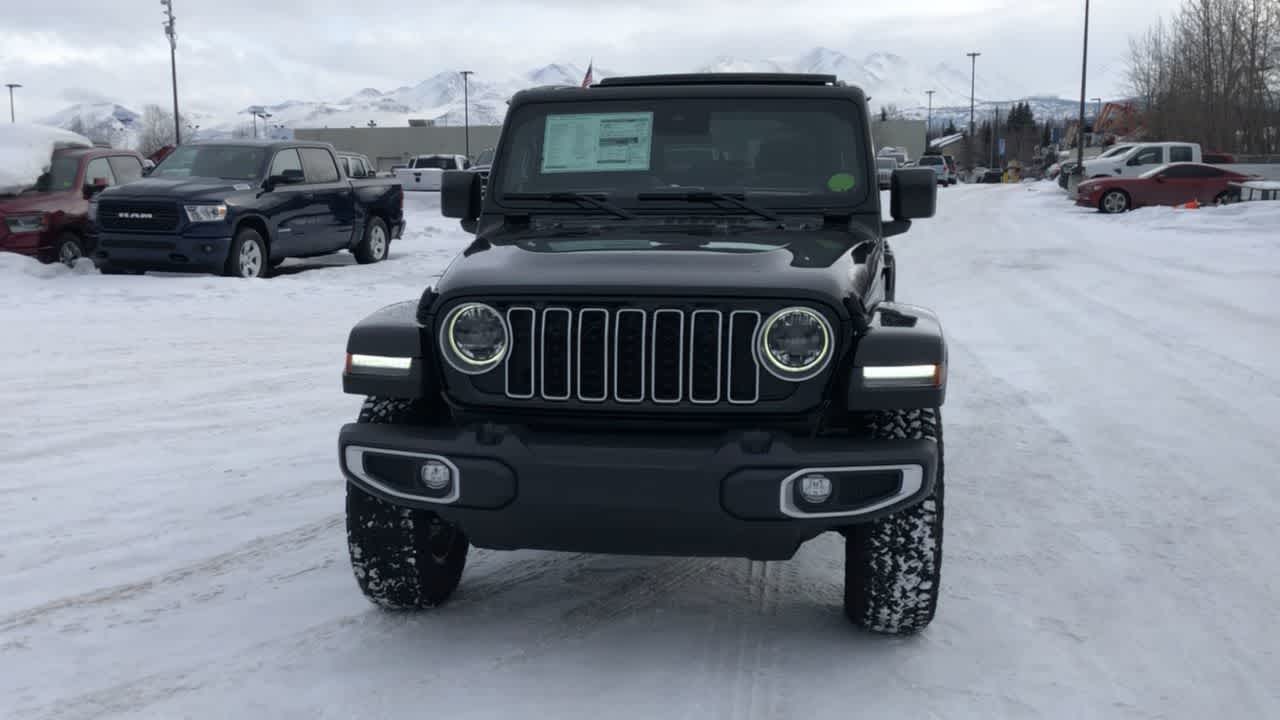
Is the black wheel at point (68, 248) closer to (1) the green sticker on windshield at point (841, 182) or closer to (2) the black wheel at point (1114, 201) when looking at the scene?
(1) the green sticker on windshield at point (841, 182)

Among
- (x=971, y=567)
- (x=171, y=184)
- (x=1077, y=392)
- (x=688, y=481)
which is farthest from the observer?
(x=171, y=184)

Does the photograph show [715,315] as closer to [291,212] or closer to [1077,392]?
[1077,392]

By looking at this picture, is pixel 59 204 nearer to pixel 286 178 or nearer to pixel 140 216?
pixel 140 216

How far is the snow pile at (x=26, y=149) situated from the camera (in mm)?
14227

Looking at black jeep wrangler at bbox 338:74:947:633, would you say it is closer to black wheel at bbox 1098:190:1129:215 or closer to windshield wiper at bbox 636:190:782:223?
windshield wiper at bbox 636:190:782:223

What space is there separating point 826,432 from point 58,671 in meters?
2.39

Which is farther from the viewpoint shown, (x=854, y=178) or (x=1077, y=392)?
(x=1077, y=392)

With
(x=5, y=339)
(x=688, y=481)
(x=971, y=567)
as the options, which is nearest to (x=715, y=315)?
(x=688, y=481)

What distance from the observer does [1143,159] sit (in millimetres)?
32219

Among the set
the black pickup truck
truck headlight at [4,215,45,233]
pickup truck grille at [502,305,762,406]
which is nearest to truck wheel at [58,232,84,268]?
truck headlight at [4,215,45,233]

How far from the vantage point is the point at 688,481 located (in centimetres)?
324

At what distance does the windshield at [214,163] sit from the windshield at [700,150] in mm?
10578

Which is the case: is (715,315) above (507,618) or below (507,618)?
above

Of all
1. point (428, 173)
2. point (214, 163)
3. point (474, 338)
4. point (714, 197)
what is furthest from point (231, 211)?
point (428, 173)
